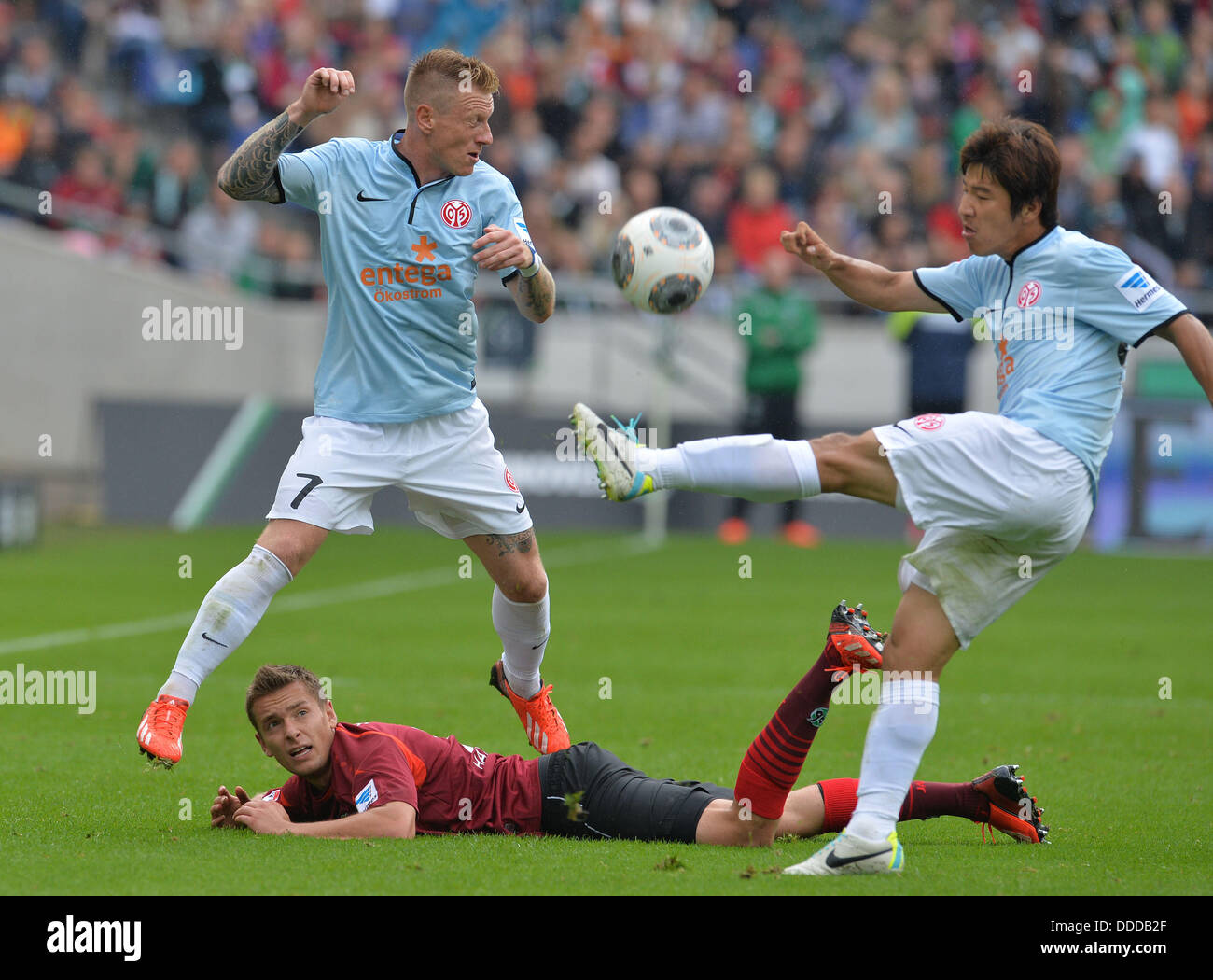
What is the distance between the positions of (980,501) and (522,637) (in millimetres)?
2442

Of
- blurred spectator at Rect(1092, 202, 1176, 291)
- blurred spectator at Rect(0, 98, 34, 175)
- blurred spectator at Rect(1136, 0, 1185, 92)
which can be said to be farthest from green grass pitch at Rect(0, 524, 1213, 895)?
blurred spectator at Rect(1136, 0, 1185, 92)

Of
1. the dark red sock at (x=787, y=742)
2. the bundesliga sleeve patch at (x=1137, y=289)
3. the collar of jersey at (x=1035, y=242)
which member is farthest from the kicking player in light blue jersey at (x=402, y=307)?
the bundesliga sleeve patch at (x=1137, y=289)

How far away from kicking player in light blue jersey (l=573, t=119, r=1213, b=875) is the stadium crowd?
541 inches

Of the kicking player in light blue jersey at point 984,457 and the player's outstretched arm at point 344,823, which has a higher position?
the kicking player in light blue jersey at point 984,457

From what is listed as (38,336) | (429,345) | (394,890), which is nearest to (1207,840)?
(394,890)

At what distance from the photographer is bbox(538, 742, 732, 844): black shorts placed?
17.7 feet

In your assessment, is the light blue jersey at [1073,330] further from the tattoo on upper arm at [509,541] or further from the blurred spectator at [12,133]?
the blurred spectator at [12,133]

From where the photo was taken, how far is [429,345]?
6.17 metres

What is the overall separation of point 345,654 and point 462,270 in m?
4.50

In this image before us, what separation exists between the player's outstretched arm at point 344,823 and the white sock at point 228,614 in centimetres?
62

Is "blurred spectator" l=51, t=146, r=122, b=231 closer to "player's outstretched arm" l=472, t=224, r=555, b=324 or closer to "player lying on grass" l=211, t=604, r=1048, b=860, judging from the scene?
"player's outstretched arm" l=472, t=224, r=555, b=324

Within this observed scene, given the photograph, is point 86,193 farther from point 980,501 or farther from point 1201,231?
point 980,501

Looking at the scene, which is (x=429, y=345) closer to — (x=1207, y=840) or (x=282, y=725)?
(x=282, y=725)

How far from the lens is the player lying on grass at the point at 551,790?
5.13 metres
